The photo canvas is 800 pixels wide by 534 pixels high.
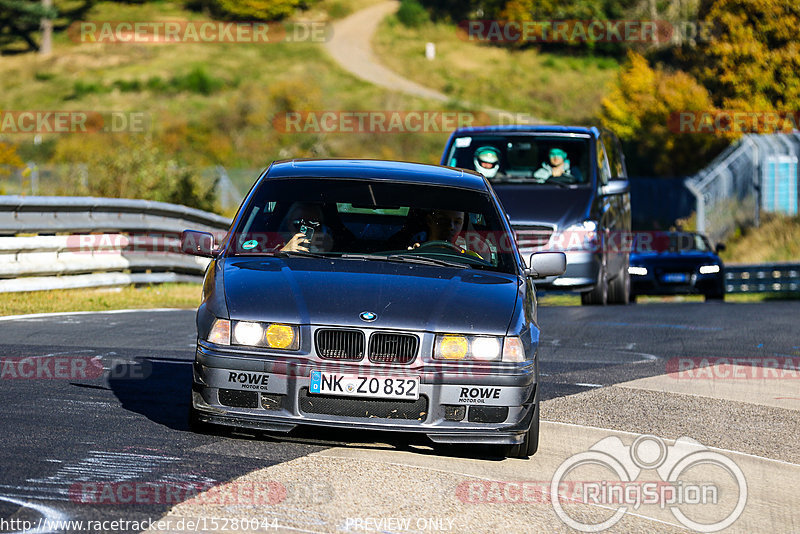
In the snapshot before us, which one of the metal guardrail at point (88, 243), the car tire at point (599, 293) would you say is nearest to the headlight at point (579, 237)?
the car tire at point (599, 293)

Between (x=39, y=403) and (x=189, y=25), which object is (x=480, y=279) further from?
(x=189, y=25)

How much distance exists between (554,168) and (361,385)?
32.3 ft

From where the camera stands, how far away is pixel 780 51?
43.8 meters

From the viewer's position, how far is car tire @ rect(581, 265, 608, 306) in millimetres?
15895

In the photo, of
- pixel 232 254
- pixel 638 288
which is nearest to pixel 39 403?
pixel 232 254

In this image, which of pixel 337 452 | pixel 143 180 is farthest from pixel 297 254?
pixel 143 180

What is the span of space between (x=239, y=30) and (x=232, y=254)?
76624 mm

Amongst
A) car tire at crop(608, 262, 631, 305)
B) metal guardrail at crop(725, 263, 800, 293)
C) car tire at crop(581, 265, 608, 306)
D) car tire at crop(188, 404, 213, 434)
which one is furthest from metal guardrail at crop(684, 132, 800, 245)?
car tire at crop(188, 404, 213, 434)

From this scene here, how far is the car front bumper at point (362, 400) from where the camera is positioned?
21.0 ft

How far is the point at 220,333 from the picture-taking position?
21.4 feet

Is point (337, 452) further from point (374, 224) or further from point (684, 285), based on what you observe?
point (684, 285)
